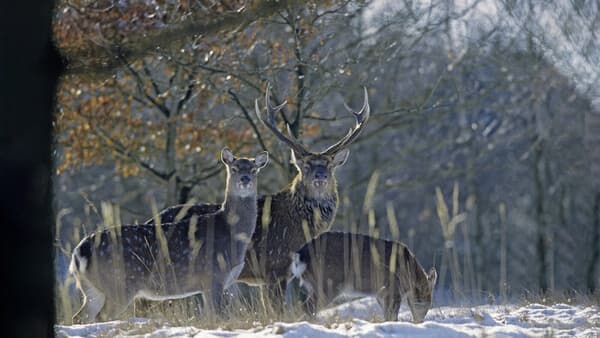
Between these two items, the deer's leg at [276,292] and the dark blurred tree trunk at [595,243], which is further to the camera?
the dark blurred tree trunk at [595,243]

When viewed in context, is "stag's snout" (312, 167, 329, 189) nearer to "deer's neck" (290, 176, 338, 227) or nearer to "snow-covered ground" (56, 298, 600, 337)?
"deer's neck" (290, 176, 338, 227)

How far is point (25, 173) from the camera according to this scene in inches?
187

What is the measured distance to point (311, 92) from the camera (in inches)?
532

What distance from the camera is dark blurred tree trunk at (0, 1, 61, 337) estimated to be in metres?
4.73

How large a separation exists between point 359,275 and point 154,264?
5.29 feet

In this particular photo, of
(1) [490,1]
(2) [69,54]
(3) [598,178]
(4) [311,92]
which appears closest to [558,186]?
(3) [598,178]

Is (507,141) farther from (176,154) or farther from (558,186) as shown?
(176,154)

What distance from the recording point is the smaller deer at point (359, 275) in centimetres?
800

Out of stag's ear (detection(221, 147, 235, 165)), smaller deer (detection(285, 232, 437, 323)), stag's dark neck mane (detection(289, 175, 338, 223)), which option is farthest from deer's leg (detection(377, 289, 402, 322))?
stag's ear (detection(221, 147, 235, 165))

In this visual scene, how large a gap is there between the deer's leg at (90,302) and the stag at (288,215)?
46.8 inches

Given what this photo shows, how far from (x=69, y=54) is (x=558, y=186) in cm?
1921

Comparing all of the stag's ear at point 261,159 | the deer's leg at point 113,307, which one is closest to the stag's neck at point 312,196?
the stag's ear at point 261,159

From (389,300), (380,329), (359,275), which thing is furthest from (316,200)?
(380,329)

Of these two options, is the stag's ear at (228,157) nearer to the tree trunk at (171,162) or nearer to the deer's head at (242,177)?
the deer's head at (242,177)
